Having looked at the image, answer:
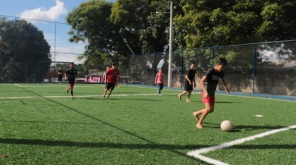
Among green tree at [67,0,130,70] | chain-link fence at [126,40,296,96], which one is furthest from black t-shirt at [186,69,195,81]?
green tree at [67,0,130,70]

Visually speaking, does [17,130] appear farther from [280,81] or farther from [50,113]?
[280,81]

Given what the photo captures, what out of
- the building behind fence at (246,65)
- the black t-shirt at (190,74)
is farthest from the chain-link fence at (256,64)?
the black t-shirt at (190,74)

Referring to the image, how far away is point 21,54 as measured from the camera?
37906 millimetres

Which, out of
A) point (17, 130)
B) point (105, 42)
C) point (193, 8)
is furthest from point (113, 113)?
point (105, 42)

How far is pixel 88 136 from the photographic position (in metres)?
6.26

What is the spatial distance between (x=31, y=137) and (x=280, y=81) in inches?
653

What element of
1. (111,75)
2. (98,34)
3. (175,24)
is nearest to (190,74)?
(111,75)

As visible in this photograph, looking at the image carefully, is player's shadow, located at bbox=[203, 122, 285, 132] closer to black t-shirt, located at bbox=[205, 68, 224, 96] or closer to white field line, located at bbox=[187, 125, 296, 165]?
white field line, located at bbox=[187, 125, 296, 165]

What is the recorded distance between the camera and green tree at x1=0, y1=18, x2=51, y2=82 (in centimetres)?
3459

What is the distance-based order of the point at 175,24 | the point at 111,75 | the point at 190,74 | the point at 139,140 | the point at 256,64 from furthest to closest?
the point at 175,24 → the point at 256,64 → the point at 111,75 → the point at 190,74 → the point at 139,140

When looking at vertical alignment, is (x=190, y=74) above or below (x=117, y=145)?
above

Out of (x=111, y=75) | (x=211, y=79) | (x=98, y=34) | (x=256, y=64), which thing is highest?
(x=98, y=34)

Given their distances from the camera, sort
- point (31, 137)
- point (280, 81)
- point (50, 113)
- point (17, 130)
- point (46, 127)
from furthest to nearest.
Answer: point (280, 81)
point (50, 113)
point (46, 127)
point (17, 130)
point (31, 137)

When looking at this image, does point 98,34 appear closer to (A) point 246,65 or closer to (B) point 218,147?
(A) point 246,65
